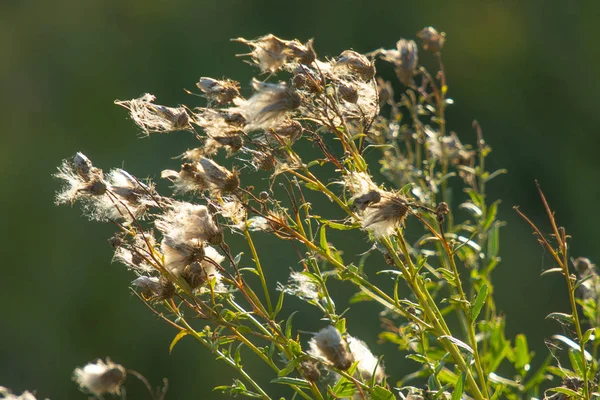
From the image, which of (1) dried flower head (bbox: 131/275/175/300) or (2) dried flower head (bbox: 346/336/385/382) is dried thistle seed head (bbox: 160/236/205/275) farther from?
(2) dried flower head (bbox: 346/336/385/382)

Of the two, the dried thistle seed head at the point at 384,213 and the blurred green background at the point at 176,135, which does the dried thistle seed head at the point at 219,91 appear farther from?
the blurred green background at the point at 176,135

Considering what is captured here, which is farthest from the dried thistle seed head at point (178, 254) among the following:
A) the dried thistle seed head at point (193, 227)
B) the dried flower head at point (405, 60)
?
the dried flower head at point (405, 60)

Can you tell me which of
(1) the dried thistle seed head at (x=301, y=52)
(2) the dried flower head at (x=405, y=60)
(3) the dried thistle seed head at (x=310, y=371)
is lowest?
(3) the dried thistle seed head at (x=310, y=371)

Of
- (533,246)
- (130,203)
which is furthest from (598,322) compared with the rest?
(533,246)

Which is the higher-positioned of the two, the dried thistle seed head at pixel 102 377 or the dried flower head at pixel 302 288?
the dried flower head at pixel 302 288

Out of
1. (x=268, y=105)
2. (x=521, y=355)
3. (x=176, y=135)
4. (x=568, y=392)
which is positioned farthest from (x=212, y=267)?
(x=176, y=135)

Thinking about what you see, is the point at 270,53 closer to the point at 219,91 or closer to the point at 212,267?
the point at 219,91
